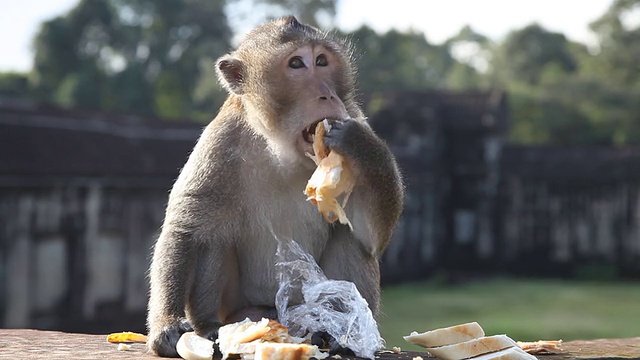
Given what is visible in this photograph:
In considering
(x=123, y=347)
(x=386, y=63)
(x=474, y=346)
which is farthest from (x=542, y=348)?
(x=386, y=63)

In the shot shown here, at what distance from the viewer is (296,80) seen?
399 centimetres

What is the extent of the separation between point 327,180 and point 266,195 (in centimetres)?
49

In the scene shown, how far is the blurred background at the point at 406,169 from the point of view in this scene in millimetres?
9984

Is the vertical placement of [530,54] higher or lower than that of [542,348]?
higher

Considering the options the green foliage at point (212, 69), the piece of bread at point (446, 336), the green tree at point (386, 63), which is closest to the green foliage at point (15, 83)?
the green foliage at point (212, 69)

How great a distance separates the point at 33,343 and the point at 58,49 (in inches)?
1219

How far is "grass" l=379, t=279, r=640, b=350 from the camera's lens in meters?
12.4

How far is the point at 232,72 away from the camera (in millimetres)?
4383

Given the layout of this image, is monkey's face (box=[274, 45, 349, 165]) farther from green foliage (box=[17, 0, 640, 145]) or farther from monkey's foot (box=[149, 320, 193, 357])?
green foliage (box=[17, 0, 640, 145])

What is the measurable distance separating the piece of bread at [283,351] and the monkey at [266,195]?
1.61ft

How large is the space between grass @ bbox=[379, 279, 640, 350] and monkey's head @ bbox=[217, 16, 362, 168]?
23.6 ft

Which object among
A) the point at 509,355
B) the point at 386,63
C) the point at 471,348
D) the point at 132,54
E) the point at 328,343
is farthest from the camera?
the point at 132,54

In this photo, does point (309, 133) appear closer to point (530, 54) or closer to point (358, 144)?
point (358, 144)

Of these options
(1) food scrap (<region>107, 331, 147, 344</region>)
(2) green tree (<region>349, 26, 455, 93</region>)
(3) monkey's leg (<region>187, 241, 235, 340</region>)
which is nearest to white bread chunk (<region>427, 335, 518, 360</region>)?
(3) monkey's leg (<region>187, 241, 235, 340</region>)
